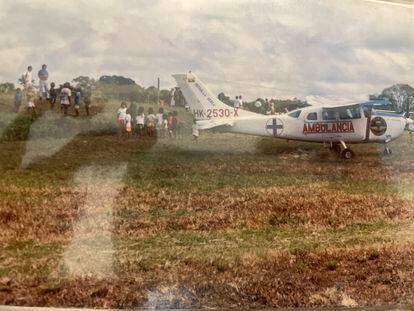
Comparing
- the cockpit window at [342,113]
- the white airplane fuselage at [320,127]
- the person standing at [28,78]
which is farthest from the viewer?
the cockpit window at [342,113]

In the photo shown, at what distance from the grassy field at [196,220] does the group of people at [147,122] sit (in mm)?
37

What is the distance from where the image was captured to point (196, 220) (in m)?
3.36

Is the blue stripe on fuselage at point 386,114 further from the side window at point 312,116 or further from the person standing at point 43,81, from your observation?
the person standing at point 43,81

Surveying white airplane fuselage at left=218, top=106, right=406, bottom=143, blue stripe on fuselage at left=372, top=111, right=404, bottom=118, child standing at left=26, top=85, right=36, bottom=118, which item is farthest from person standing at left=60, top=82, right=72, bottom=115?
blue stripe on fuselage at left=372, top=111, right=404, bottom=118

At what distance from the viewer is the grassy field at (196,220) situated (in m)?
3.05

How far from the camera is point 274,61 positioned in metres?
3.41

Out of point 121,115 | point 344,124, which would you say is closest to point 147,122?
point 121,115

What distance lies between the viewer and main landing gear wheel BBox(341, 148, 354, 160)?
11.8ft

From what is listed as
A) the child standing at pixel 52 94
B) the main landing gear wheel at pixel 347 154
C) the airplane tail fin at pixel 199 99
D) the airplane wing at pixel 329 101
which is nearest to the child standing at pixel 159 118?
the airplane tail fin at pixel 199 99

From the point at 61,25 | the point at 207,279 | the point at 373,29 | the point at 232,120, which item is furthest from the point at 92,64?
the point at 373,29

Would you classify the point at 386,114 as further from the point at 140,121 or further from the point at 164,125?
the point at 140,121

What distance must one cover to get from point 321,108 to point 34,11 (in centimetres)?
140

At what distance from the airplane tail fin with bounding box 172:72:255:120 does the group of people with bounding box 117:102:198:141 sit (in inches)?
3.7

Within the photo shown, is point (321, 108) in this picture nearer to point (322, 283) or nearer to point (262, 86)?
point (262, 86)
